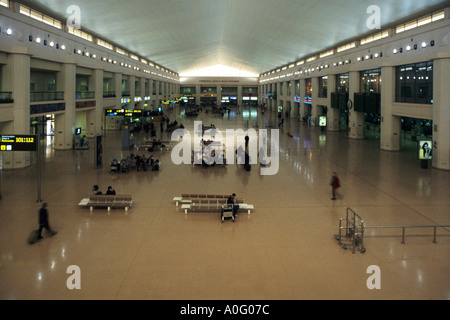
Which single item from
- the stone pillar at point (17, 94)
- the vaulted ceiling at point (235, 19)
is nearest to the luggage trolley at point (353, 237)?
the vaulted ceiling at point (235, 19)

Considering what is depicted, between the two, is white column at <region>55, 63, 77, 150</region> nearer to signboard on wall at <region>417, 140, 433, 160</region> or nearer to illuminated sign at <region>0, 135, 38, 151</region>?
illuminated sign at <region>0, 135, 38, 151</region>

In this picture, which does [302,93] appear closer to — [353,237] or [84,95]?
[84,95]

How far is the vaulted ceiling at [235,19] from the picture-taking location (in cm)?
1898

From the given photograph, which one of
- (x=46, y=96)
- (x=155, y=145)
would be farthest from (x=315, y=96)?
(x=46, y=96)

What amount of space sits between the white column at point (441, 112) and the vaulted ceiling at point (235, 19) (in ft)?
9.75

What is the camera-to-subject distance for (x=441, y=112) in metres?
16.7

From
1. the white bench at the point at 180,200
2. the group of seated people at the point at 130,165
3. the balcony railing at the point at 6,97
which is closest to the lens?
the white bench at the point at 180,200

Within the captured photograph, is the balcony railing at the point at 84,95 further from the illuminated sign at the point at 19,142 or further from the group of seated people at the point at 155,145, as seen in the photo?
the illuminated sign at the point at 19,142

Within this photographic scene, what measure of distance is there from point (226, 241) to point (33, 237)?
4.12 m

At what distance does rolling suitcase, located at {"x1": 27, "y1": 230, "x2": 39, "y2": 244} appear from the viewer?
822cm

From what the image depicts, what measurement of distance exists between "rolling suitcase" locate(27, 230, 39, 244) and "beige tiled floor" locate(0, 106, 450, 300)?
0.12 meters

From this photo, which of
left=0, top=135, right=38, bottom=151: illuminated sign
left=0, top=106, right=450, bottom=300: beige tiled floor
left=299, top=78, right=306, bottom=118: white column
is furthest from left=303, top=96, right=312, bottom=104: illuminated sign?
left=0, top=135, right=38, bottom=151: illuminated sign
